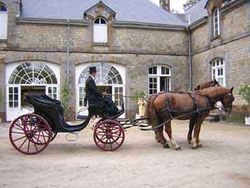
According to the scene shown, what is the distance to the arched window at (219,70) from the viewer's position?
59.7 feet

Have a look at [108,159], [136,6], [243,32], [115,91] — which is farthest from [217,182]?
[136,6]

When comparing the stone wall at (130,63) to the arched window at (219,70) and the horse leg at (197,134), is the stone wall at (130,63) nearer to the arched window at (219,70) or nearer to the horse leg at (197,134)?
the arched window at (219,70)

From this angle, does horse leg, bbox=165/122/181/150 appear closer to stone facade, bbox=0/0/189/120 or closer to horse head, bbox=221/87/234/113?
horse head, bbox=221/87/234/113

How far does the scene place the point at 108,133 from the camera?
8375 millimetres

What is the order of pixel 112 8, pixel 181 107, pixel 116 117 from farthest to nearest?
1. pixel 112 8
2. pixel 181 107
3. pixel 116 117

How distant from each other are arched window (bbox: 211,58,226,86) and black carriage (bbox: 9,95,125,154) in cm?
1083

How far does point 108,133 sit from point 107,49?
487 inches

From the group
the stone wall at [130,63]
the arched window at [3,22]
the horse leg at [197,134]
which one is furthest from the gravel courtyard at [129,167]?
the arched window at [3,22]

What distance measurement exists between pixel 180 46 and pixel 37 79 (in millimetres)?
8327

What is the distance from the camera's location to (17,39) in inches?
752

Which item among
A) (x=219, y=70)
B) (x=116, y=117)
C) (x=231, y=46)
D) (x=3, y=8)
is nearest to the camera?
(x=116, y=117)

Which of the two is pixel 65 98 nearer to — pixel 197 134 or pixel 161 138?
pixel 161 138

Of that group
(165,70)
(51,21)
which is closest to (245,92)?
(165,70)

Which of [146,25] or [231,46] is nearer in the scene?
[231,46]
